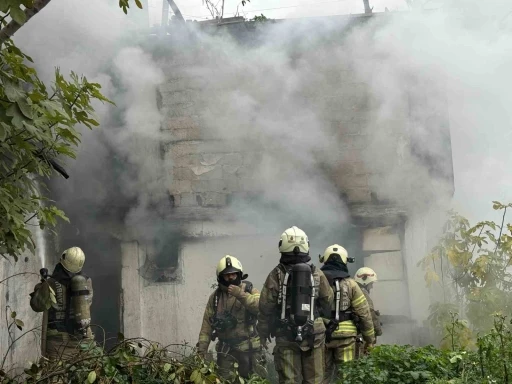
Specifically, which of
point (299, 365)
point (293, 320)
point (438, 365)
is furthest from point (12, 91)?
point (299, 365)

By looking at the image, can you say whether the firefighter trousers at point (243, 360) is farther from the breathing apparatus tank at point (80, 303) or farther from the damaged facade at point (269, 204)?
the damaged facade at point (269, 204)

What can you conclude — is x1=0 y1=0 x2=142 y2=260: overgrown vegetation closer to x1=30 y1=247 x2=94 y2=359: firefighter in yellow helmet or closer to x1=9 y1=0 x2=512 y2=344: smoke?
x1=30 y1=247 x2=94 y2=359: firefighter in yellow helmet

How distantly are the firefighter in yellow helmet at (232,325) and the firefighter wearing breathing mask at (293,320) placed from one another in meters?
0.72

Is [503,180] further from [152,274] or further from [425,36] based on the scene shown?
[152,274]

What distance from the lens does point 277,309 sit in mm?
5680

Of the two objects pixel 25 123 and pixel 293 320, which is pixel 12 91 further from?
pixel 293 320

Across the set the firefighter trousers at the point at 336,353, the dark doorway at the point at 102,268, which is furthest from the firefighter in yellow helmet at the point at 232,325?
the dark doorway at the point at 102,268

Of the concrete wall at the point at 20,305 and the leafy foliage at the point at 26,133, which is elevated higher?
the leafy foliage at the point at 26,133

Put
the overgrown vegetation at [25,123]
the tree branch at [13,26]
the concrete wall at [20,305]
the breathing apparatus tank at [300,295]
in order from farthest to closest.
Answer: the concrete wall at [20,305]
the breathing apparatus tank at [300,295]
the tree branch at [13,26]
the overgrown vegetation at [25,123]

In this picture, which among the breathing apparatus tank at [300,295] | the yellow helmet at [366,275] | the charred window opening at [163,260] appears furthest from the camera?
the charred window opening at [163,260]

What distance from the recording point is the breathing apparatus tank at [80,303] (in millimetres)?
6309

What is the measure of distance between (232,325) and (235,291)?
38cm

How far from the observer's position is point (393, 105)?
855cm

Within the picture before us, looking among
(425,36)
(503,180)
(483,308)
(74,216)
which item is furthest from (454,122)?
(74,216)
